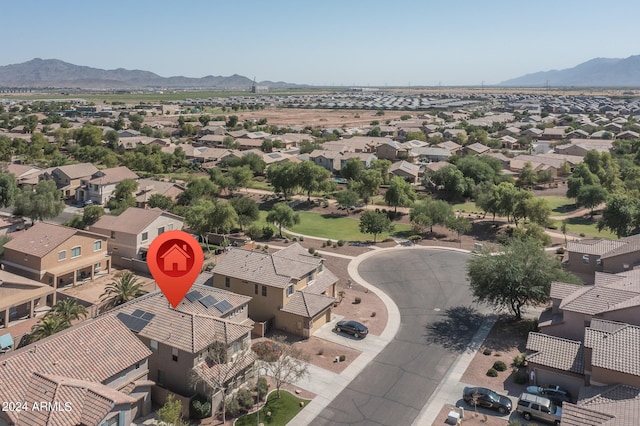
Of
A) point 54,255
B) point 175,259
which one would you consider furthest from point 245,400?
point 54,255

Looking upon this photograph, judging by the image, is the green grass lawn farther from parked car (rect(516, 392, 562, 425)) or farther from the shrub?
parked car (rect(516, 392, 562, 425))

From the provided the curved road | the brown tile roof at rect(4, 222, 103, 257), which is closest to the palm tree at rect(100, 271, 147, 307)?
the brown tile roof at rect(4, 222, 103, 257)

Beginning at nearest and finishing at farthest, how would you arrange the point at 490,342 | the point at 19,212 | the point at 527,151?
the point at 490,342 → the point at 19,212 → the point at 527,151

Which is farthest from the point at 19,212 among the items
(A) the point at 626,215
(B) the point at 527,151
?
(B) the point at 527,151

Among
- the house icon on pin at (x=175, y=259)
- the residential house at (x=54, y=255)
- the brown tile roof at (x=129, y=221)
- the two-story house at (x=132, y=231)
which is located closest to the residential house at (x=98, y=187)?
the brown tile roof at (x=129, y=221)

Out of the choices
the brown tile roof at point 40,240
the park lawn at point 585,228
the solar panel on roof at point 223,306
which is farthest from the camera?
the park lawn at point 585,228

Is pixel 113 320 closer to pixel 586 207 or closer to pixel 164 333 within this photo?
pixel 164 333

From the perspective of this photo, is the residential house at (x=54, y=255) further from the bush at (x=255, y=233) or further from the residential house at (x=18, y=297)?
the bush at (x=255, y=233)
